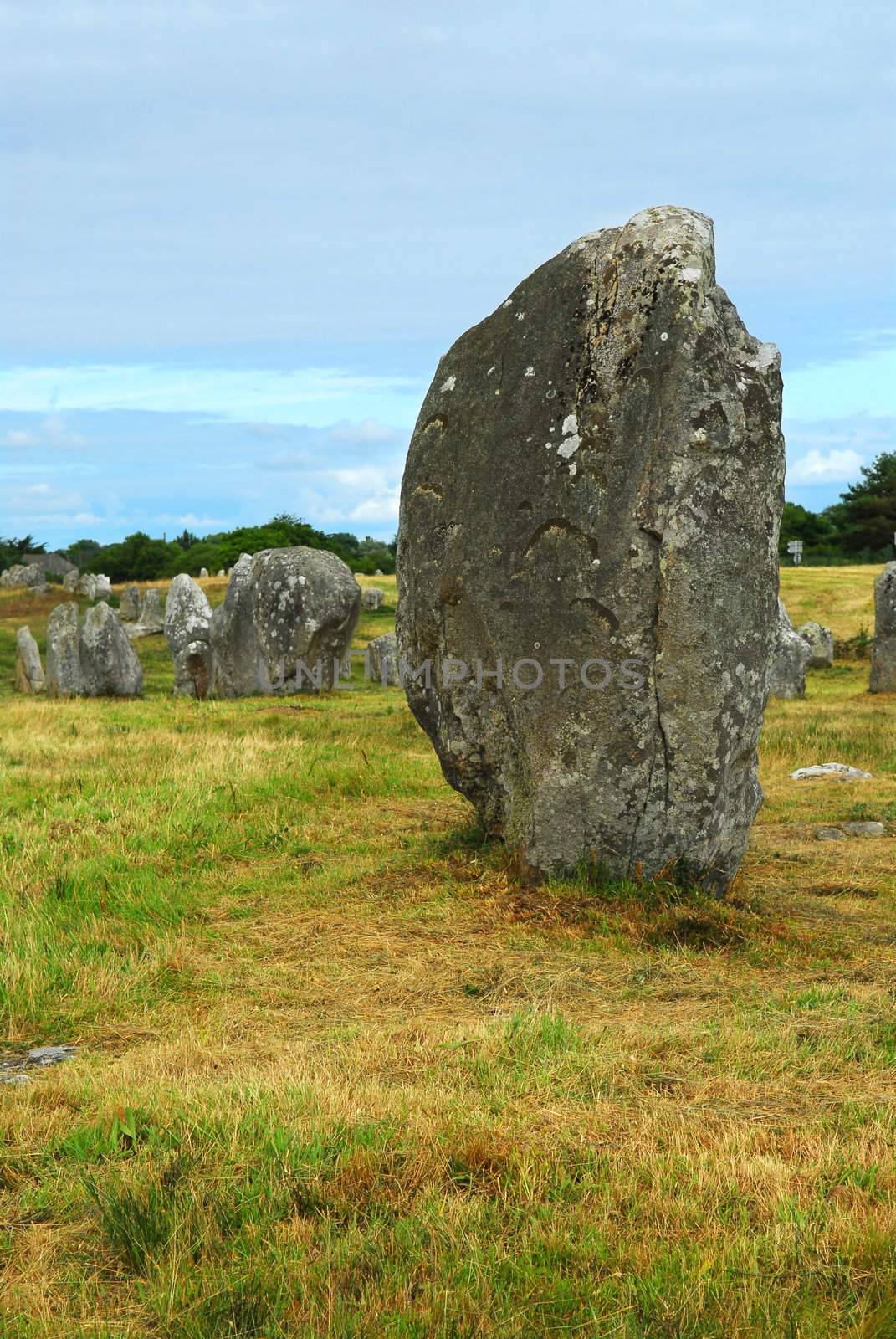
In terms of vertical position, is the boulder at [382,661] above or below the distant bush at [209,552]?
below

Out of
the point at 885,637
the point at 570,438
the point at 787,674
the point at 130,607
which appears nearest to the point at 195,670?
the point at 787,674

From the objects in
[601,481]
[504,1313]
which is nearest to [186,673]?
[601,481]

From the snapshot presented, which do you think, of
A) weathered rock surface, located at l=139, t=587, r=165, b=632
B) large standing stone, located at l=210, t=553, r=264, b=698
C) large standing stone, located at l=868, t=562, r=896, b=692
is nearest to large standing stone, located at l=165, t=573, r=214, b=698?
large standing stone, located at l=210, t=553, r=264, b=698

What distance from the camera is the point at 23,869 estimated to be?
8641mm

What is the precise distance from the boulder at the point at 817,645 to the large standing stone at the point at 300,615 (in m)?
10.9

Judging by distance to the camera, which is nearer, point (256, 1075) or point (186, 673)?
point (256, 1075)

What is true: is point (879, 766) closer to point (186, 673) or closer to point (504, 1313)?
point (504, 1313)

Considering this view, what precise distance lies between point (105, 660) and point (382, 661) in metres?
5.71

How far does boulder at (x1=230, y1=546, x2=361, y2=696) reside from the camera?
23438 millimetres

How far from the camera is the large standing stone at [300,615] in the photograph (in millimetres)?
23422

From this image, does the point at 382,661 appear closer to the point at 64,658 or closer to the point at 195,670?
the point at 195,670

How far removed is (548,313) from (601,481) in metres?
1.24

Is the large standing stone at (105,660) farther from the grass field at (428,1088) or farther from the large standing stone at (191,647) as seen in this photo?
the grass field at (428,1088)

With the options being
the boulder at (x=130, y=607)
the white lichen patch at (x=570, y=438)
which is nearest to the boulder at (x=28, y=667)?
the boulder at (x=130, y=607)
